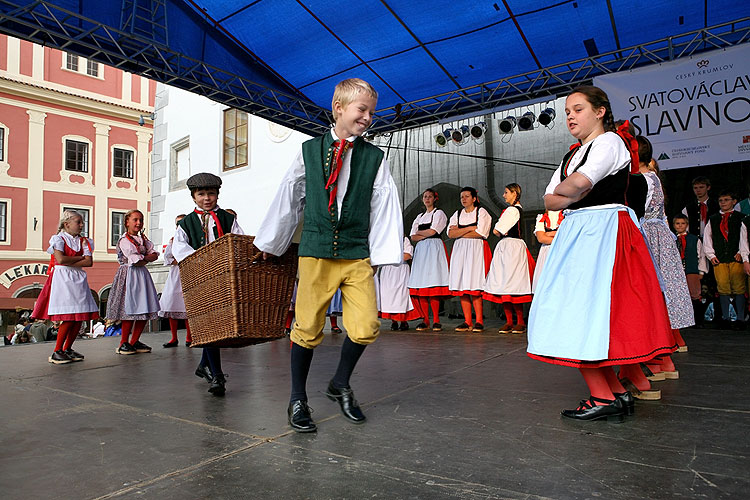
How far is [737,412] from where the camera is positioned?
2.46 metres

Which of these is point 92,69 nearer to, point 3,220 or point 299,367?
point 3,220

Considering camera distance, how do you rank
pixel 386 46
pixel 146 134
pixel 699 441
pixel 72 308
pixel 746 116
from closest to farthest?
pixel 699 441 → pixel 72 308 → pixel 746 116 → pixel 386 46 → pixel 146 134

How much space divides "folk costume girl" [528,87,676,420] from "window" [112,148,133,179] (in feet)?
76.0

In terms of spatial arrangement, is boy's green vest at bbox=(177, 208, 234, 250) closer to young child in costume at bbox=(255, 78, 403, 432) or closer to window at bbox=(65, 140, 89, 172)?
young child in costume at bbox=(255, 78, 403, 432)

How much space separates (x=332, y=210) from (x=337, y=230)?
0.09 m

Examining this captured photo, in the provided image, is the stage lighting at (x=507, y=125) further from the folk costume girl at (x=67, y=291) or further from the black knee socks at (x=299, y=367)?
the black knee socks at (x=299, y=367)

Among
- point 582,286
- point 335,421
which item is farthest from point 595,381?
point 335,421

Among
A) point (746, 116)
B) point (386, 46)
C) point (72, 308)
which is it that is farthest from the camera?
point (386, 46)

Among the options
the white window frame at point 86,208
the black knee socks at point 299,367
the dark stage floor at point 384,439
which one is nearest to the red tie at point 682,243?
the dark stage floor at point 384,439

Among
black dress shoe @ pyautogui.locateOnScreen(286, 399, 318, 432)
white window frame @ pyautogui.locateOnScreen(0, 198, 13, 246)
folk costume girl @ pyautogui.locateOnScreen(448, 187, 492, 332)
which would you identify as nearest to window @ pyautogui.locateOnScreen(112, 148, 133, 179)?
white window frame @ pyautogui.locateOnScreen(0, 198, 13, 246)

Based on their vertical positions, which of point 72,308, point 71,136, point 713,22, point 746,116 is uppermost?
point 71,136

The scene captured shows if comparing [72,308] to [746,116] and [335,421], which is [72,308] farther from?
[746,116]

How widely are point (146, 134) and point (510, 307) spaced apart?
20.8 m

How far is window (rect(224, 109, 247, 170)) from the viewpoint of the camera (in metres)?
14.3
